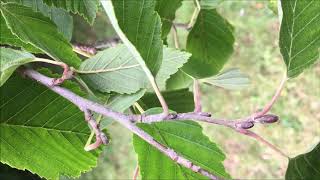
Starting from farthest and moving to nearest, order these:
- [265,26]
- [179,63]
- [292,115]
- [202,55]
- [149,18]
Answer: [265,26]
[292,115]
[202,55]
[179,63]
[149,18]

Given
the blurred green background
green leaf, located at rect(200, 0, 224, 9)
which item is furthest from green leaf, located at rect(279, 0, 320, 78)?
the blurred green background

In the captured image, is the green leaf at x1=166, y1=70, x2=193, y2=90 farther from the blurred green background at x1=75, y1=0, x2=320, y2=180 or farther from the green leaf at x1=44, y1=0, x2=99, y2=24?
the blurred green background at x1=75, y1=0, x2=320, y2=180

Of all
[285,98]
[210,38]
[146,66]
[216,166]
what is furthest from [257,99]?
[146,66]

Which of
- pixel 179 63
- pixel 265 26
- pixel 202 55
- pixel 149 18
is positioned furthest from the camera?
pixel 265 26

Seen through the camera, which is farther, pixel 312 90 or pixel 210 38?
pixel 312 90

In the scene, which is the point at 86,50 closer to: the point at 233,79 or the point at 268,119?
the point at 233,79

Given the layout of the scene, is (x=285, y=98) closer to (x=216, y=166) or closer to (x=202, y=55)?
(x=202, y=55)
